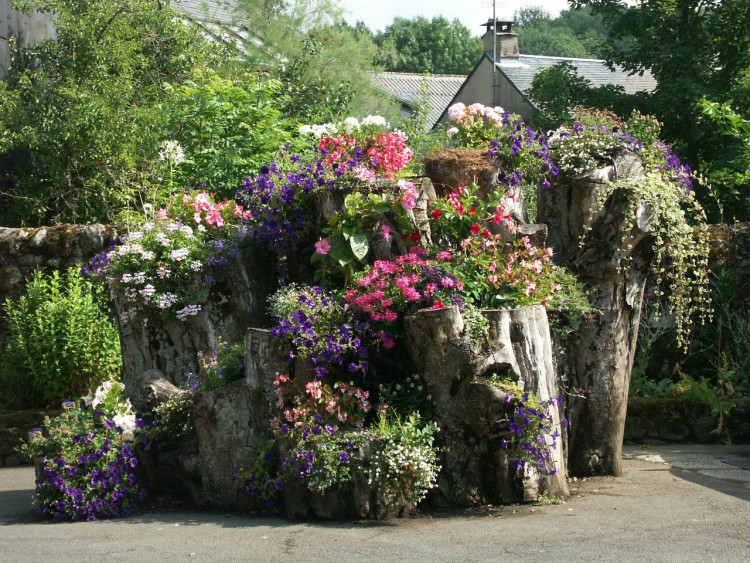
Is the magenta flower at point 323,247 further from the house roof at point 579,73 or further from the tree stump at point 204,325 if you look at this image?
the house roof at point 579,73

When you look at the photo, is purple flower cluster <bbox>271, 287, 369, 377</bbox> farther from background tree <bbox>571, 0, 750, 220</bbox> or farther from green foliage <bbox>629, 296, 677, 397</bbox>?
background tree <bbox>571, 0, 750, 220</bbox>

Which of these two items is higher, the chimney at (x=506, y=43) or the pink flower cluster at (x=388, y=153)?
the chimney at (x=506, y=43)

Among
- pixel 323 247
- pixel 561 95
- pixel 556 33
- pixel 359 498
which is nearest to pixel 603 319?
pixel 323 247

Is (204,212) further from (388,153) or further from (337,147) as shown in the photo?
(388,153)

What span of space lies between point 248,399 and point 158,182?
4.74 meters

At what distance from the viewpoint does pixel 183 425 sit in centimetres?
666

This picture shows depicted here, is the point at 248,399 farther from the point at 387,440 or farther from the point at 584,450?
the point at 584,450

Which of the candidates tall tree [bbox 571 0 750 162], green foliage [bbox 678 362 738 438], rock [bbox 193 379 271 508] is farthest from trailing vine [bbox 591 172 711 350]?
tall tree [bbox 571 0 750 162]

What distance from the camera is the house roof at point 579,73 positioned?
96.8 ft

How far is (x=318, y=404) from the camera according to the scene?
19.2 feet

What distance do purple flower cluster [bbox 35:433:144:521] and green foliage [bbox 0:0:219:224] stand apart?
14.6 ft

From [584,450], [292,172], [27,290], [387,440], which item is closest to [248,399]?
[387,440]

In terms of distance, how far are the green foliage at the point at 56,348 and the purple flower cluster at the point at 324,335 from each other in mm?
3480

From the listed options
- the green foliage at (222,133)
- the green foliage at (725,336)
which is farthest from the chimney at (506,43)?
the green foliage at (725,336)
